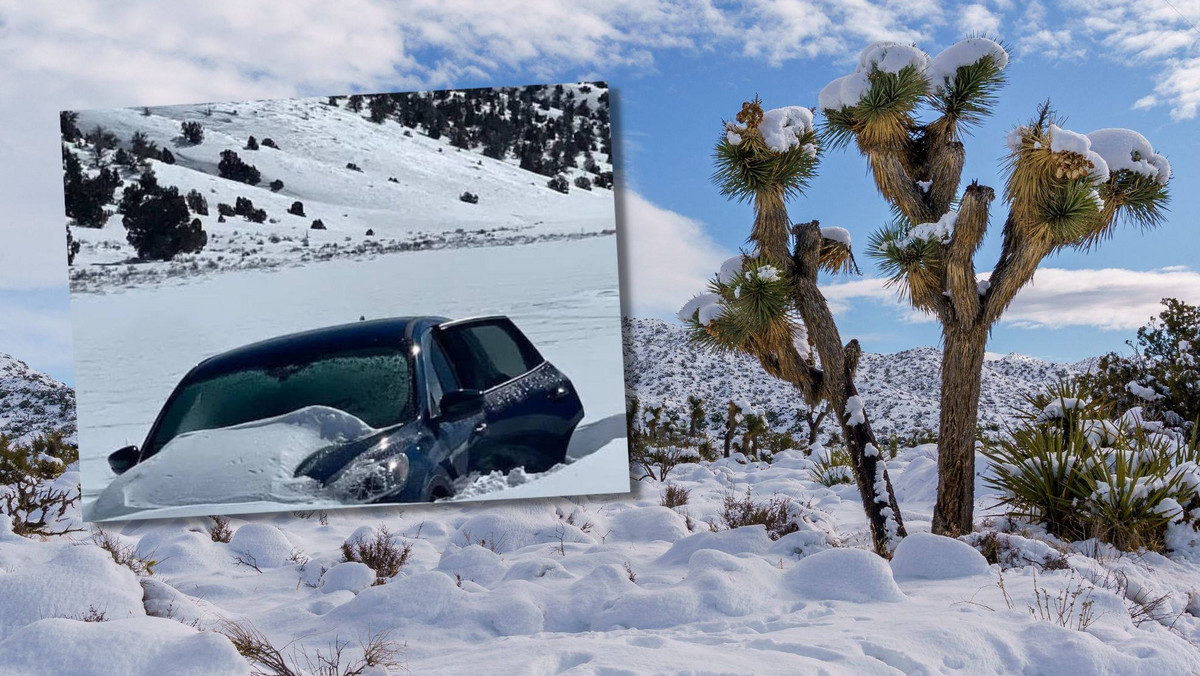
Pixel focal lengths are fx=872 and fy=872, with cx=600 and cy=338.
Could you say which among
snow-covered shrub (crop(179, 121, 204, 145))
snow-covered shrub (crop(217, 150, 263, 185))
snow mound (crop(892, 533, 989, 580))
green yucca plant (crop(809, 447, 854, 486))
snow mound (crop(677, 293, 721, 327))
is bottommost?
green yucca plant (crop(809, 447, 854, 486))

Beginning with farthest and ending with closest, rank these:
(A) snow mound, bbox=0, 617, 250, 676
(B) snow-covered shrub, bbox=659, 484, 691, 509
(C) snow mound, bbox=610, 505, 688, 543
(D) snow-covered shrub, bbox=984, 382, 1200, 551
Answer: (B) snow-covered shrub, bbox=659, 484, 691, 509, (C) snow mound, bbox=610, 505, 688, 543, (D) snow-covered shrub, bbox=984, 382, 1200, 551, (A) snow mound, bbox=0, 617, 250, 676

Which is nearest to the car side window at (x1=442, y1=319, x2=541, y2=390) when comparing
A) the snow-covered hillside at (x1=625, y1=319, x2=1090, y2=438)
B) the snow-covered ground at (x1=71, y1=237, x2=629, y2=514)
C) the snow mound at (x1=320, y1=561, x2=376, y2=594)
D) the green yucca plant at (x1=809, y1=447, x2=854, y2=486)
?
the snow-covered ground at (x1=71, y1=237, x2=629, y2=514)

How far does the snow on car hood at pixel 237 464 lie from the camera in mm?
6211

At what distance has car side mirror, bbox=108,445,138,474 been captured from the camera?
6312mm

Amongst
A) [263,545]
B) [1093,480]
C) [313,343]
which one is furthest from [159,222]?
[1093,480]

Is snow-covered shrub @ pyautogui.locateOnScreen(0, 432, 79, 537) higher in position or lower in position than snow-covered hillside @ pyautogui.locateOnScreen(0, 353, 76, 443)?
lower

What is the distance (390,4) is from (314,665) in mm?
5089

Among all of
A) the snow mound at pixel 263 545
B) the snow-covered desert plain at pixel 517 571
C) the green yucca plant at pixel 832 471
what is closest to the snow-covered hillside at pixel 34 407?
the snow-covered desert plain at pixel 517 571

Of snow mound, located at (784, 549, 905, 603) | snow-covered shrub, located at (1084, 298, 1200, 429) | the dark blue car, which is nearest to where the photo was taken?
snow mound, located at (784, 549, 905, 603)

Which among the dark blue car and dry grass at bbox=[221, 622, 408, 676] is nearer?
dry grass at bbox=[221, 622, 408, 676]

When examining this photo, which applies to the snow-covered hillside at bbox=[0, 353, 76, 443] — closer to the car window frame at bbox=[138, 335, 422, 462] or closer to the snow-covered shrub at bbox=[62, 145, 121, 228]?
the snow-covered shrub at bbox=[62, 145, 121, 228]

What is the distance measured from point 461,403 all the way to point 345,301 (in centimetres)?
113

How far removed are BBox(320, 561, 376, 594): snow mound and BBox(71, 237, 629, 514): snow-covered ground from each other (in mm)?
1454

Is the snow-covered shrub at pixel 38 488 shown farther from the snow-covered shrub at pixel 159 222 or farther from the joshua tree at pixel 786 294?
the joshua tree at pixel 786 294
